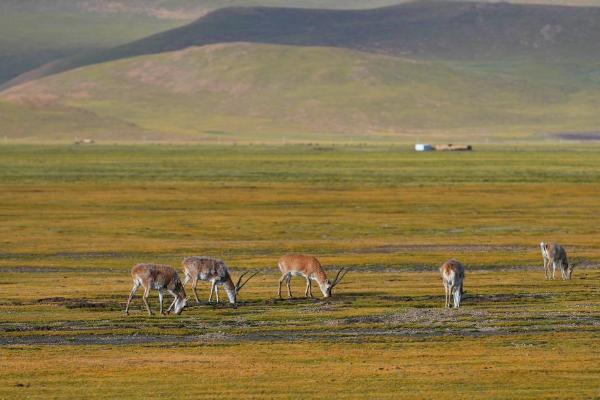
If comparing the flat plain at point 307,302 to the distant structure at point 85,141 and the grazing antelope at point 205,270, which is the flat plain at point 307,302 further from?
the distant structure at point 85,141

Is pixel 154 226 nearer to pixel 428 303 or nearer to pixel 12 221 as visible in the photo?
pixel 12 221

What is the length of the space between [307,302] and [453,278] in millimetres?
3370

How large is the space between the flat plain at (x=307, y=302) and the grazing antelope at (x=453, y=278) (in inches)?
20.5

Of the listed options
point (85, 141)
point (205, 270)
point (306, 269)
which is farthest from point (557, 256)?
point (85, 141)

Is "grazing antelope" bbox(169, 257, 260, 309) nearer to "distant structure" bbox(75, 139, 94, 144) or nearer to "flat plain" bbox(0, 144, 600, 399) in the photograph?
"flat plain" bbox(0, 144, 600, 399)

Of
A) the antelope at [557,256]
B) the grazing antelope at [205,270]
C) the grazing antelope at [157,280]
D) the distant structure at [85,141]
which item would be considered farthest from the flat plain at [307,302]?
the distant structure at [85,141]

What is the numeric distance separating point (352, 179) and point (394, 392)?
65295mm

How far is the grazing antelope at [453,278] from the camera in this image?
899 inches

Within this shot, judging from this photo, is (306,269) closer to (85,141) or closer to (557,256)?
(557,256)

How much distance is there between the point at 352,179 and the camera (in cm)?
8181

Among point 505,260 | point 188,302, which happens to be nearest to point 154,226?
point 505,260

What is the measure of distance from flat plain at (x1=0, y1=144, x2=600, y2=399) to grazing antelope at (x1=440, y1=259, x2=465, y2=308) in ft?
1.71

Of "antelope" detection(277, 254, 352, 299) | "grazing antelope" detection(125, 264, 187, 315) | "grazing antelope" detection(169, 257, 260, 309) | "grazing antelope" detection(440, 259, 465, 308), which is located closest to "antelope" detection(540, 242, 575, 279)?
"grazing antelope" detection(440, 259, 465, 308)

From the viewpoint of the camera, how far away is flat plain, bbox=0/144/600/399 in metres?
17.5
